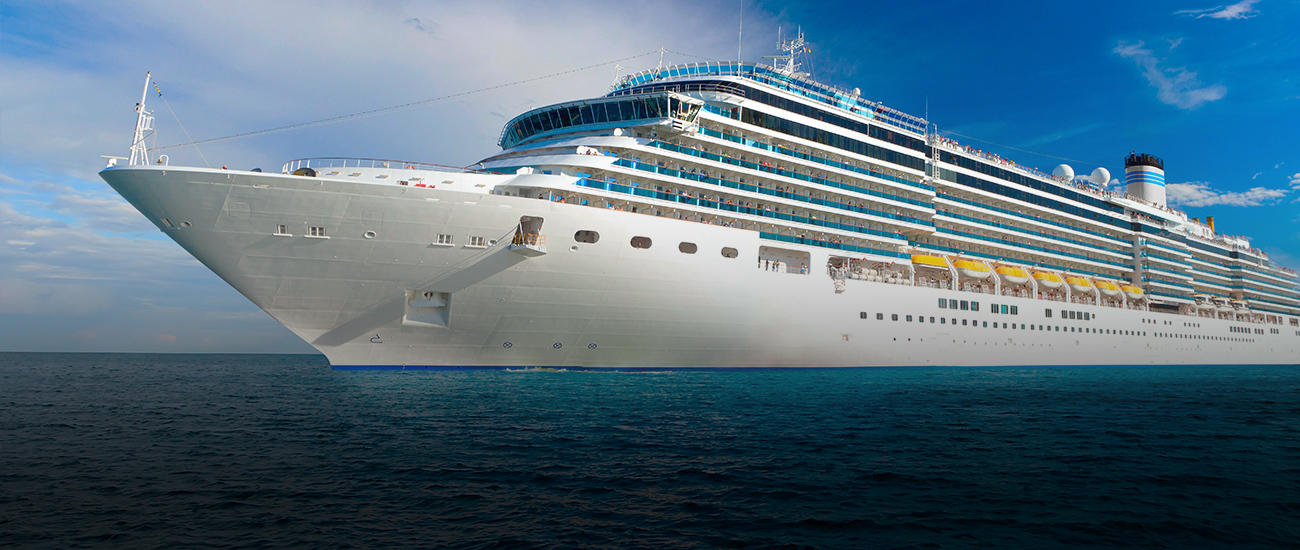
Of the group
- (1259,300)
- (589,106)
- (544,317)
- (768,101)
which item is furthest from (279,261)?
(1259,300)

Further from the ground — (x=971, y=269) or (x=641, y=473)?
(x=971, y=269)

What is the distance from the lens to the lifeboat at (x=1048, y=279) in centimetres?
4097

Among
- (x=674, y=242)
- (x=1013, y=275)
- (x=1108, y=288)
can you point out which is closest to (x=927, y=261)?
(x=1013, y=275)

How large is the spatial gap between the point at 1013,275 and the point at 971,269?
16.5ft

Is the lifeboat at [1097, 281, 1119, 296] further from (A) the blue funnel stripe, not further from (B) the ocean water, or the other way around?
(B) the ocean water

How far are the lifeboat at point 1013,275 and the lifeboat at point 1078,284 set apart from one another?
4.88 m

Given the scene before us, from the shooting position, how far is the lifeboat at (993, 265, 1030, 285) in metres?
38.9

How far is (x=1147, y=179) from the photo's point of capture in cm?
5981

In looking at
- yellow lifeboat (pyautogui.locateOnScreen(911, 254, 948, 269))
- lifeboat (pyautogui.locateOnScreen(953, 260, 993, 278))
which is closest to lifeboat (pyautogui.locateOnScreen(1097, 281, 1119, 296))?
lifeboat (pyautogui.locateOnScreen(953, 260, 993, 278))

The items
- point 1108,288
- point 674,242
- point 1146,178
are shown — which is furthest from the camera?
point 1146,178

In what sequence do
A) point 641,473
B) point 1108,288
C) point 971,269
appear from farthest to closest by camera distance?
point 1108,288
point 971,269
point 641,473

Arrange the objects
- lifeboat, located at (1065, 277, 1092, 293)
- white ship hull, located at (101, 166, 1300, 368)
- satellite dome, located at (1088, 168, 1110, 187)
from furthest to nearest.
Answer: satellite dome, located at (1088, 168, 1110, 187) < lifeboat, located at (1065, 277, 1092, 293) < white ship hull, located at (101, 166, 1300, 368)

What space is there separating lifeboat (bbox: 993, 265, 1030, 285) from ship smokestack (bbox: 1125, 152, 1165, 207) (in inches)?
1217

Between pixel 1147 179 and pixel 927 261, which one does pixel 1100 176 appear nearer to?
pixel 1147 179
